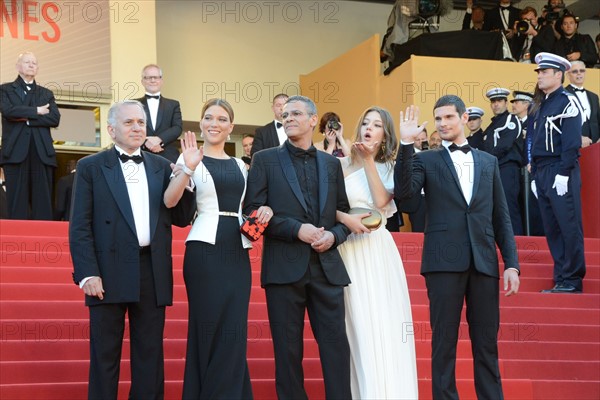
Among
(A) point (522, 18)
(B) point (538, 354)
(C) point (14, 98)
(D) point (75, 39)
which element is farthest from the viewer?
(A) point (522, 18)

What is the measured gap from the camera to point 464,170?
5.82 meters

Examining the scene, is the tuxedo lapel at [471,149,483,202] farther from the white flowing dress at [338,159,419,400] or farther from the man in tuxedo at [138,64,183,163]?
the man in tuxedo at [138,64,183,163]

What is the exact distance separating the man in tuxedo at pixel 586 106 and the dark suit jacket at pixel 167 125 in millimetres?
4253

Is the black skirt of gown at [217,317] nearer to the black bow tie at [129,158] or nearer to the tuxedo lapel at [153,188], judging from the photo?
the tuxedo lapel at [153,188]

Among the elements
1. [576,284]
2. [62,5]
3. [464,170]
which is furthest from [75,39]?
[464,170]

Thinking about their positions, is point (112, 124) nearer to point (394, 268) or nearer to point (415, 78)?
point (394, 268)

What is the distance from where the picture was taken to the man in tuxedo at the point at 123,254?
197 inches

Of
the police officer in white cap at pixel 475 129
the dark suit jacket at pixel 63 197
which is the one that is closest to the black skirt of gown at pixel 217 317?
the dark suit jacket at pixel 63 197

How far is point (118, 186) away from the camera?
5148 millimetres

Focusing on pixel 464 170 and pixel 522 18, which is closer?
pixel 464 170

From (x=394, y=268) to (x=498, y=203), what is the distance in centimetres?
75

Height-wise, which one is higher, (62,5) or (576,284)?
(62,5)

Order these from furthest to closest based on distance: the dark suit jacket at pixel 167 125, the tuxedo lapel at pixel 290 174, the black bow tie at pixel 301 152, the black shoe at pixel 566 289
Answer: the dark suit jacket at pixel 167 125, the black shoe at pixel 566 289, the black bow tie at pixel 301 152, the tuxedo lapel at pixel 290 174

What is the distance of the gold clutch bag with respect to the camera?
A: 5387mm
